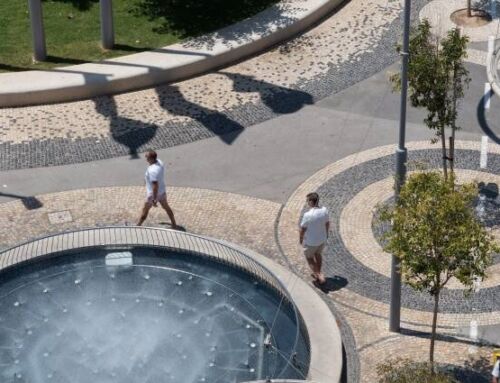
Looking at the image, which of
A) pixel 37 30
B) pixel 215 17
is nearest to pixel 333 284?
pixel 37 30

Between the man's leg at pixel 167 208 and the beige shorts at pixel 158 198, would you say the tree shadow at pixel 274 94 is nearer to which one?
the man's leg at pixel 167 208

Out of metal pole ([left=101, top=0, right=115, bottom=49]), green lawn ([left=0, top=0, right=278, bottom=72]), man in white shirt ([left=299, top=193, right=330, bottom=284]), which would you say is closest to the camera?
man in white shirt ([left=299, top=193, right=330, bottom=284])

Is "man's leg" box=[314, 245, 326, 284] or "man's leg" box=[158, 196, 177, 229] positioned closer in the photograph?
"man's leg" box=[314, 245, 326, 284]

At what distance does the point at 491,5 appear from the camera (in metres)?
28.9

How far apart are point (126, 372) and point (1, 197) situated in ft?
19.8

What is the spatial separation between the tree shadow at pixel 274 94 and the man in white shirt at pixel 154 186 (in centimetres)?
496

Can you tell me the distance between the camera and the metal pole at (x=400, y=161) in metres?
17.0

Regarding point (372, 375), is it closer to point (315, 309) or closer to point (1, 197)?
point (315, 309)

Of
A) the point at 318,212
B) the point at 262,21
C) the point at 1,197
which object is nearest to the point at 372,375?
the point at 318,212

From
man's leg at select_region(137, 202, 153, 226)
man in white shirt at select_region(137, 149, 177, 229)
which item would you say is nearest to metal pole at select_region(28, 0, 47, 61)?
man in white shirt at select_region(137, 149, 177, 229)

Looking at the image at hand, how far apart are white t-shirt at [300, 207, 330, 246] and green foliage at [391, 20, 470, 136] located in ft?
9.19

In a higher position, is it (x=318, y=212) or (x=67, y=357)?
(x=318, y=212)

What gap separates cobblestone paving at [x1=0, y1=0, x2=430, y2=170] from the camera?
924 inches

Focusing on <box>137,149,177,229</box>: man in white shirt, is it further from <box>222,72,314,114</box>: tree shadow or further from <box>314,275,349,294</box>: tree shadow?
<box>222,72,314,114</box>: tree shadow
